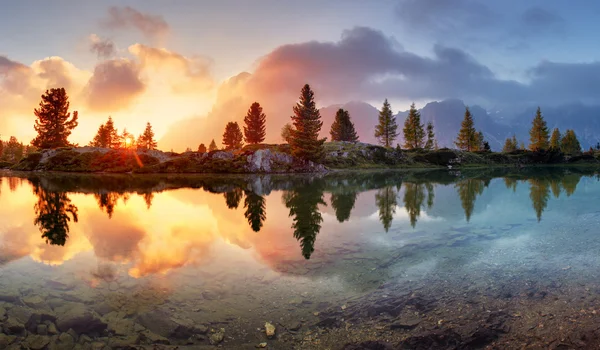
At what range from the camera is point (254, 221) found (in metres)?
19.2

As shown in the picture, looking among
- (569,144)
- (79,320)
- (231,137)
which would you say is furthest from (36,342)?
(569,144)

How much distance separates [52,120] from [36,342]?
11670cm

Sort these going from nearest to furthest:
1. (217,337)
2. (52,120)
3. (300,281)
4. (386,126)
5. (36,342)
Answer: (36,342) < (217,337) < (300,281) < (52,120) < (386,126)

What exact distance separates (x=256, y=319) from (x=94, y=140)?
15129cm

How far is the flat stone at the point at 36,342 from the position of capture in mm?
6565

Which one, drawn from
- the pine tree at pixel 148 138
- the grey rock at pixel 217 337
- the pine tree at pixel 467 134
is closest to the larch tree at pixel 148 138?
the pine tree at pixel 148 138

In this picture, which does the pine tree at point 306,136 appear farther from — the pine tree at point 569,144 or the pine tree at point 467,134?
the pine tree at point 569,144

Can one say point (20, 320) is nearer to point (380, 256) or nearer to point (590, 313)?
point (380, 256)

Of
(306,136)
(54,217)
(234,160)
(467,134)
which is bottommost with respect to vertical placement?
(54,217)

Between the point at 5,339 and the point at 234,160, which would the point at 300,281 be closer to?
the point at 5,339

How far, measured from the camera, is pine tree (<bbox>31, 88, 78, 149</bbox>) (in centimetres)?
9544

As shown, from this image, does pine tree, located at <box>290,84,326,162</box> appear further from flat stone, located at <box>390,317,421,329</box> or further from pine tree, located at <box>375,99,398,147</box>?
flat stone, located at <box>390,317,421,329</box>

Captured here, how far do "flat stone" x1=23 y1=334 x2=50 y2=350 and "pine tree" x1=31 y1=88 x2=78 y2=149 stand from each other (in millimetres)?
114552

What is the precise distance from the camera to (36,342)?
22.0ft
